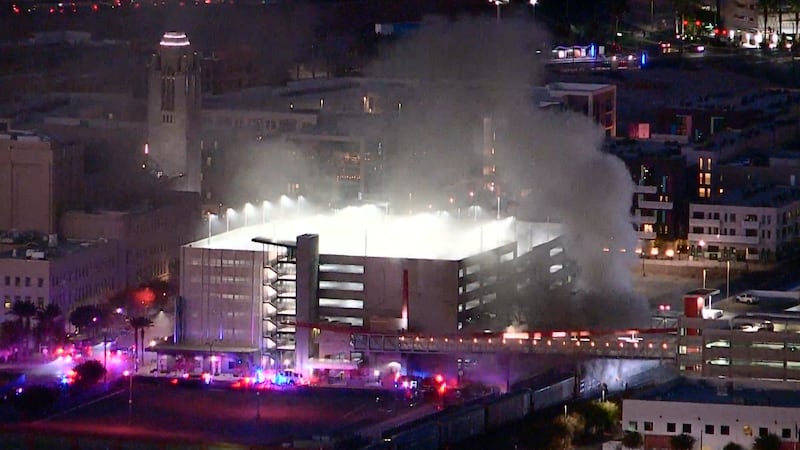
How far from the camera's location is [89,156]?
35.3 metres

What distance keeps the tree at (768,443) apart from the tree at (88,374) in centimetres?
617

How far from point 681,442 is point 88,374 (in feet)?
19.2

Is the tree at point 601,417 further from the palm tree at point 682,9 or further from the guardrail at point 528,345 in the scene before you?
the palm tree at point 682,9

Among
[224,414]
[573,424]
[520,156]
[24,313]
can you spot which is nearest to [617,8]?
[520,156]

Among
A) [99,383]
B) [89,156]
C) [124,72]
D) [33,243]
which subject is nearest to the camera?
[99,383]

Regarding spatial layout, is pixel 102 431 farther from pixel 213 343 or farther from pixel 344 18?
pixel 344 18

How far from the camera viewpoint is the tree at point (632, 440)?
24.6m

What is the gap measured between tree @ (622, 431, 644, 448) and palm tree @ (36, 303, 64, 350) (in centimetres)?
680

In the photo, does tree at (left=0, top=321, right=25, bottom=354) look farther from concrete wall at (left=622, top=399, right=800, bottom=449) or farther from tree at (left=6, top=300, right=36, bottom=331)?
concrete wall at (left=622, top=399, right=800, bottom=449)

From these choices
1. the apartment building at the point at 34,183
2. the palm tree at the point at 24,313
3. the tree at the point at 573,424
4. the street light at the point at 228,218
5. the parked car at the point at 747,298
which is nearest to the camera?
the tree at the point at 573,424

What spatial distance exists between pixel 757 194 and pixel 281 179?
16.8ft

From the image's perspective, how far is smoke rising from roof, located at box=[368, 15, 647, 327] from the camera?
32.0 metres

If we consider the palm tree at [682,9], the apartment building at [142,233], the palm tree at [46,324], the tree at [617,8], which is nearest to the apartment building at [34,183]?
the apartment building at [142,233]

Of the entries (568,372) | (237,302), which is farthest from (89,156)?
(568,372)
